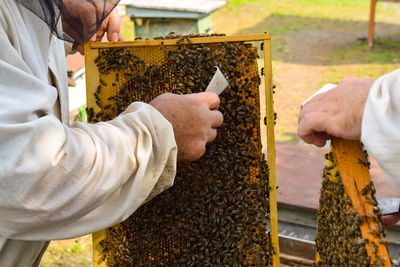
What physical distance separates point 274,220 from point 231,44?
1.05m

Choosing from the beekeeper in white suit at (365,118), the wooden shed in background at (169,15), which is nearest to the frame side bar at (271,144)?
the beekeeper in white suit at (365,118)

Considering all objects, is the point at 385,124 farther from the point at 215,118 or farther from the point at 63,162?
the point at 63,162

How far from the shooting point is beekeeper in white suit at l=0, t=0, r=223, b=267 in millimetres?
1655

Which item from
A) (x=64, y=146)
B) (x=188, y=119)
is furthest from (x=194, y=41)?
(x=64, y=146)

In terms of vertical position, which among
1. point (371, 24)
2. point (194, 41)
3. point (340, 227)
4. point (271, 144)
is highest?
point (371, 24)

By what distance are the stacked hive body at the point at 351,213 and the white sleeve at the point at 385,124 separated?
13cm

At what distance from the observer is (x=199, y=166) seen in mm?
2527

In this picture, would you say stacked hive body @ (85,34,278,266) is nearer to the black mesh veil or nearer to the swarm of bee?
the swarm of bee

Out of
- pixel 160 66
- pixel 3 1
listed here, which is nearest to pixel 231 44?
pixel 160 66

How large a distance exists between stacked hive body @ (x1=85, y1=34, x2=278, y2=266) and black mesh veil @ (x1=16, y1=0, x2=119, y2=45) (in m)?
0.44

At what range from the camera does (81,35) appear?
7.00ft

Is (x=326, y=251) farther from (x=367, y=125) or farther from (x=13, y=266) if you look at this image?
(x=13, y=266)

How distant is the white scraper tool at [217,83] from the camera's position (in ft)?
7.86

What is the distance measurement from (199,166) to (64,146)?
0.96 meters
